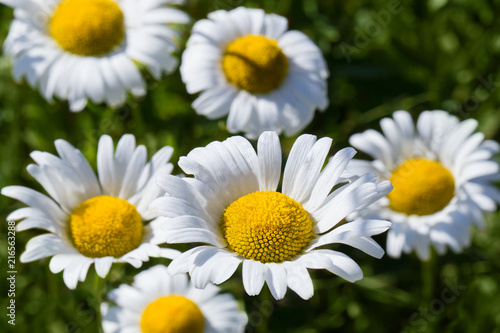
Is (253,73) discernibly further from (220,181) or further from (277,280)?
(277,280)

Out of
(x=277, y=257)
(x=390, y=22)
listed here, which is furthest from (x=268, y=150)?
(x=390, y=22)

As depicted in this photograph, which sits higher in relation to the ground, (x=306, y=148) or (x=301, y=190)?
(x=306, y=148)

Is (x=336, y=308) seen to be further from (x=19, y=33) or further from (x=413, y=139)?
(x=19, y=33)

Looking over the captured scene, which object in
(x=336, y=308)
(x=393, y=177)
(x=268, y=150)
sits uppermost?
(x=268, y=150)

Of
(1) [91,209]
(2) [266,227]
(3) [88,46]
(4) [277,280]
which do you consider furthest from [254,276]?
(3) [88,46]

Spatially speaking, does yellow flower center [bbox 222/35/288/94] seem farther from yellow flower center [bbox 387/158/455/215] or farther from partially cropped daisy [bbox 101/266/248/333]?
partially cropped daisy [bbox 101/266/248/333]

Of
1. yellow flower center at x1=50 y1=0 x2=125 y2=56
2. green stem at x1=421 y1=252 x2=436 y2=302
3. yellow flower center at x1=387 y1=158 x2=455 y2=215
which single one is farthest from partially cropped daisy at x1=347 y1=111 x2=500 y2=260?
yellow flower center at x1=50 y1=0 x2=125 y2=56

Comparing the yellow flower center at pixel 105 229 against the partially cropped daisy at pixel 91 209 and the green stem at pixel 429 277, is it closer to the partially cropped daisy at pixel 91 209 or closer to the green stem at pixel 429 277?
the partially cropped daisy at pixel 91 209
